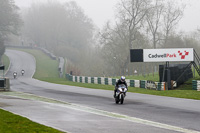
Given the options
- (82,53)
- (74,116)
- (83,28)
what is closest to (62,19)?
(83,28)

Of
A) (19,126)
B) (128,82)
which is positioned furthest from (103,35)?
(19,126)

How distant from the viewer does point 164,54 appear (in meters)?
31.6

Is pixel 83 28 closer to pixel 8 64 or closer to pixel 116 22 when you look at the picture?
pixel 8 64

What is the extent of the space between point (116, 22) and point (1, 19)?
2794 cm

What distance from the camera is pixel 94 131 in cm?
1074

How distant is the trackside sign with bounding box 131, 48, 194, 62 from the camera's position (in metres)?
31.6

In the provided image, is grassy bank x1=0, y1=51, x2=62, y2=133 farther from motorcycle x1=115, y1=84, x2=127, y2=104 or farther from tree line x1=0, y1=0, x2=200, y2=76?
tree line x1=0, y1=0, x2=200, y2=76

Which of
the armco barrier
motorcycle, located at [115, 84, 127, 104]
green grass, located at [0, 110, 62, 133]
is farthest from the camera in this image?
the armco barrier

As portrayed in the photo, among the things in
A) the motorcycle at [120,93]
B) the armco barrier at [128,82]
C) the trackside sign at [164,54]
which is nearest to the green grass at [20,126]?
the motorcycle at [120,93]

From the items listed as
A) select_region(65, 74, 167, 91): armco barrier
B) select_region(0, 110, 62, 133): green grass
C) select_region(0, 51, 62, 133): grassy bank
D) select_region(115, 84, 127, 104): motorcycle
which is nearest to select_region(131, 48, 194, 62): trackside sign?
select_region(65, 74, 167, 91): armco barrier

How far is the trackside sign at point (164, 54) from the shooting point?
31.6m

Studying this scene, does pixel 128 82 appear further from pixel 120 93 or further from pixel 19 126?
pixel 19 126

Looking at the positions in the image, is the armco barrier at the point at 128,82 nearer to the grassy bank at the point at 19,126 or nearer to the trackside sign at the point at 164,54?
the trackside sign at the point at 164,54

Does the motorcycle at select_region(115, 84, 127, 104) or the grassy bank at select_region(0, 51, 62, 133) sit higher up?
the motorcycle at select_region(115, 84, 127, 104)
